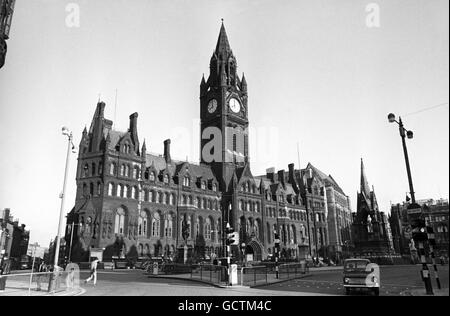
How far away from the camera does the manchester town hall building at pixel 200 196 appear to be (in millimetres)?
49406

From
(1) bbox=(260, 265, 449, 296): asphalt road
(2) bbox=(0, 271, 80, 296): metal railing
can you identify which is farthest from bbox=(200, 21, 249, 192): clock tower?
(2) bbox=(0, 271, 80, 296): metal railing

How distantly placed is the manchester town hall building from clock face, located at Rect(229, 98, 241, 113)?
24 centimetres

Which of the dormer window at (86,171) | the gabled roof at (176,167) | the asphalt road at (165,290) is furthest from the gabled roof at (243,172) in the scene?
the asphalt road at (165,290)

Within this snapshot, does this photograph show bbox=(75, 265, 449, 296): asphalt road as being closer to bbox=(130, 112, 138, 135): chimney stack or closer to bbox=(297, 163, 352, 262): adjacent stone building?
bbox=(130, 112, 138, 135): chimney stack

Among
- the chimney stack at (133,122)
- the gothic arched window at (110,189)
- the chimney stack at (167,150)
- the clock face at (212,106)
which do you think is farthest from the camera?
the clock face at (212,106)

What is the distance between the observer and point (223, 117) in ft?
236

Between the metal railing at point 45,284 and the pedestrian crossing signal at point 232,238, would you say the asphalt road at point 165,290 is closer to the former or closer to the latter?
the metal railing at point 45,284

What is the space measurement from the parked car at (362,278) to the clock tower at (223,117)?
5245cm

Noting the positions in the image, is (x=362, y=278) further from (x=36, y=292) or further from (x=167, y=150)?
(x=167, y=150)

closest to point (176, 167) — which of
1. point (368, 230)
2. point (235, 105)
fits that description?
point (235, 105)

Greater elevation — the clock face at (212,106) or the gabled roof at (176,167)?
the clock face at (212,106)
